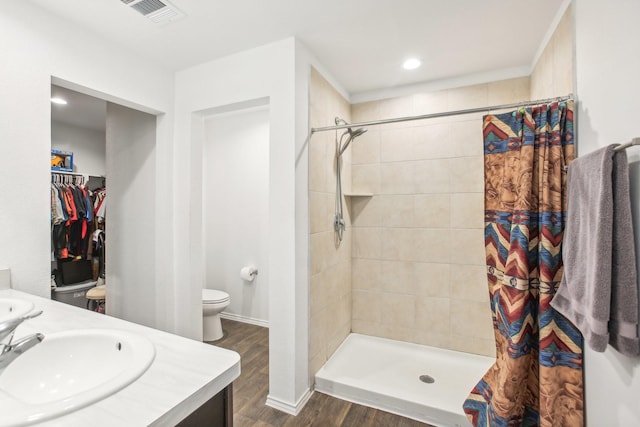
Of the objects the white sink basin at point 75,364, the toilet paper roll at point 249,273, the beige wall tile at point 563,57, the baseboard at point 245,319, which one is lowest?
the baseboard at point 245,319

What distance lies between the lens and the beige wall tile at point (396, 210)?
2.66m

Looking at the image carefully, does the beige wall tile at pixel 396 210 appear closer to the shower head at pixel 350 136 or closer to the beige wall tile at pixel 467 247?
the beige wall tile at pixel 467 247

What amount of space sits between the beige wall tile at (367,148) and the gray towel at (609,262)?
185 cm

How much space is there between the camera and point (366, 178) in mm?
2826

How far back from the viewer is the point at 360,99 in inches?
111

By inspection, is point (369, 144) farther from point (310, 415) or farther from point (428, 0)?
point (310, 415)

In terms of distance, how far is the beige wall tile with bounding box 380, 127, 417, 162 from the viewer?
2.64m

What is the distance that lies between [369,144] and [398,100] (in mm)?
459

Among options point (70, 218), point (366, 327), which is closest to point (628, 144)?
point (366, 327)

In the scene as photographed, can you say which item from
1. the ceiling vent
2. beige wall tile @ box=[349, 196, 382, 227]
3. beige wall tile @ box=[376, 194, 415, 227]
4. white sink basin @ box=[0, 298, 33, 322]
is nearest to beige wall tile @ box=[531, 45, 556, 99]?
beige wall tile @ box=[376, 194, 415, 227]

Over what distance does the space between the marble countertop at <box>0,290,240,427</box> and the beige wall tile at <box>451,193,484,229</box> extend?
7.11 ft

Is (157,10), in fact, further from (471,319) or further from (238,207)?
(471,319)

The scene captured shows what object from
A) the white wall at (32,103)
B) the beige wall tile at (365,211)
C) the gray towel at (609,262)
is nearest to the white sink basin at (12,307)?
the white wall at (32,103)

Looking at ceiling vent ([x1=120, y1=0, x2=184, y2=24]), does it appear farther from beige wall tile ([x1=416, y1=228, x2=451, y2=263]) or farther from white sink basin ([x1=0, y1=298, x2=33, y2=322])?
beige wall tile ([x1=416, y1=228, x2=451, y2=263])
